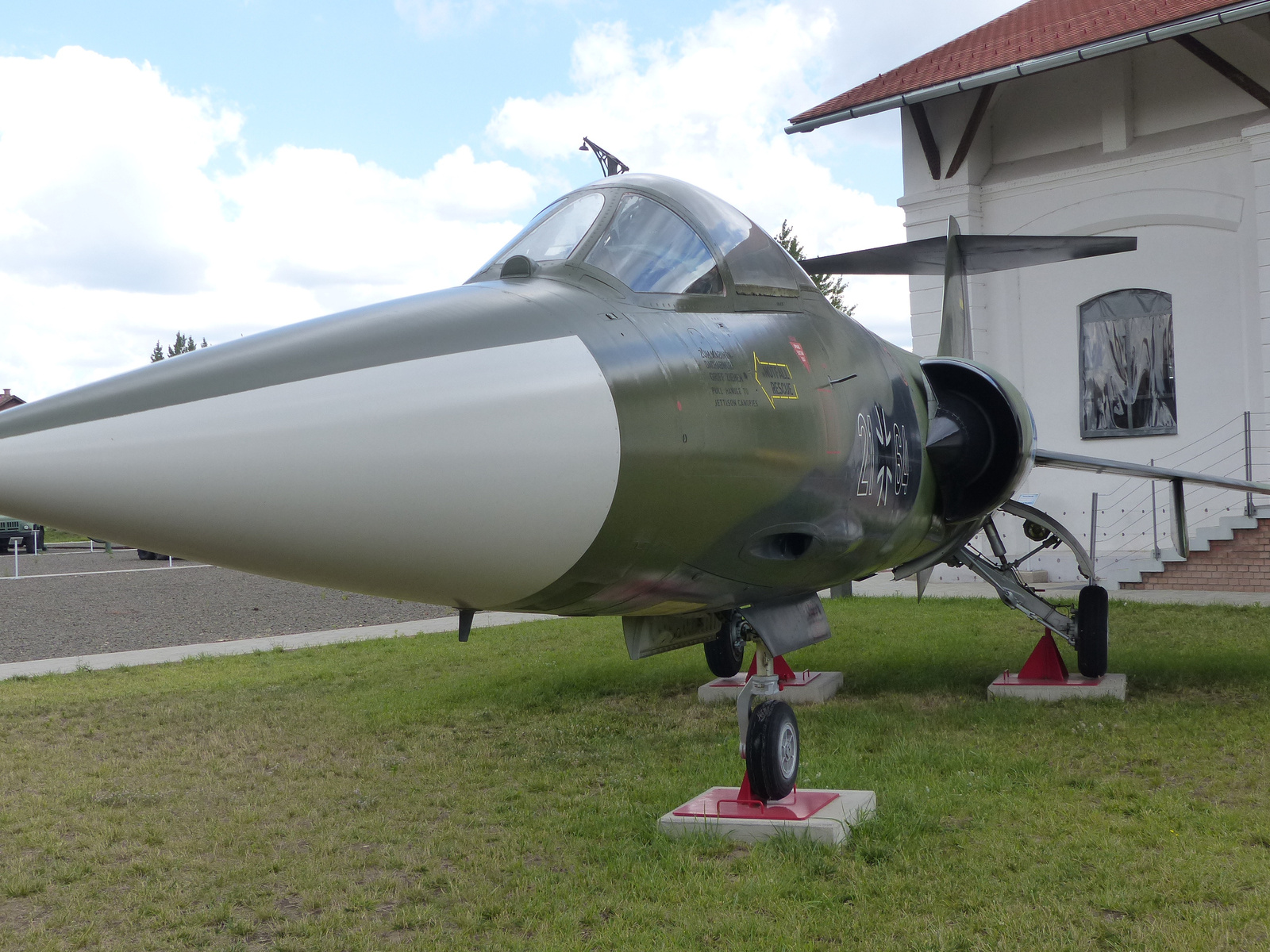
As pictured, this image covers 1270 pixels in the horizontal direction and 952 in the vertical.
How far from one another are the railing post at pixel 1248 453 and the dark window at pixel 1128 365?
1.18 m

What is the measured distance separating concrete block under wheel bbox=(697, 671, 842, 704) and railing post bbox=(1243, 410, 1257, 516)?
8.83m

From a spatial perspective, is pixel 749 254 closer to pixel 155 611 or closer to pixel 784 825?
pixel 784 825

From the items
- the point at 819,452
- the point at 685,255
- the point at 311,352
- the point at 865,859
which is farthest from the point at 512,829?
the point at 311,352

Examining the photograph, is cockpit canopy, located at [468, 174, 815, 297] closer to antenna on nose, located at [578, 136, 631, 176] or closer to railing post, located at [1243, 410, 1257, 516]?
antenna on nose, located at [578, 136, 631, 176]

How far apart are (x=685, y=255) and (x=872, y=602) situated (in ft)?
37.1

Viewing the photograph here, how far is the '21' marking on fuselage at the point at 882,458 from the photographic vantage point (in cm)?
402

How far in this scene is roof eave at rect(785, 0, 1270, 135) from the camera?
1290cm

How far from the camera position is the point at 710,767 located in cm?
545

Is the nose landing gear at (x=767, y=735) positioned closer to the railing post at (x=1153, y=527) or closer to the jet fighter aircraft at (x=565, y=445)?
the jet fighter aircraft at (x=565, y=445)

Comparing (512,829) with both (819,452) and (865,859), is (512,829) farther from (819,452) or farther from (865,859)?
(819,452)

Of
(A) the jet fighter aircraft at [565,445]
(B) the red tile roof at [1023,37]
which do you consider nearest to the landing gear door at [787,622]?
(A) the jet fighter aircraft at [565,445]

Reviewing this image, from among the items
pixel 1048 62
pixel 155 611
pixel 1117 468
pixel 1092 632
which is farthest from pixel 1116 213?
pixel 155 611

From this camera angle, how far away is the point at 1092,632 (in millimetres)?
7352

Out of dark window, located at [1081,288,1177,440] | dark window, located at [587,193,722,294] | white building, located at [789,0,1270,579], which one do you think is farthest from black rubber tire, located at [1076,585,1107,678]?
dark window, located at [1081,288,1177,440]
